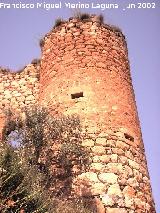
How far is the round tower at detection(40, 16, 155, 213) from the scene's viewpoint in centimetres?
700

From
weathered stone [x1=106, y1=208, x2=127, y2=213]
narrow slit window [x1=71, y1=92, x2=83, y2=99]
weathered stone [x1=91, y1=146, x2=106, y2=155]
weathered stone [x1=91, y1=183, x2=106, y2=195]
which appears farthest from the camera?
narrow slit window [x1=71, y1=92, x2=83, y2=99]

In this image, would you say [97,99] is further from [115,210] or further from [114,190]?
[115,210]

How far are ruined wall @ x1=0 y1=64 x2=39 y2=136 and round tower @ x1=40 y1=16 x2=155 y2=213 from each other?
0.61 meters

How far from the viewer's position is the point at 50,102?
338 inches

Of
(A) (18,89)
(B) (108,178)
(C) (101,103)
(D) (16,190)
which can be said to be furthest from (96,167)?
(A) (18,89)

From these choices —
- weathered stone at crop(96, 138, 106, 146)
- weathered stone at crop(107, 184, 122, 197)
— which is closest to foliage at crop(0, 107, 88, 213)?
weathered stone at crop(96, 138, 106, 146)

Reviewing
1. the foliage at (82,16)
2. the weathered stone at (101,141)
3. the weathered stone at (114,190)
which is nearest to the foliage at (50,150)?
the weathered stone at (101,141)

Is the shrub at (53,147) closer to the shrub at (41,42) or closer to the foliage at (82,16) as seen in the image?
the shrub at (41,42)

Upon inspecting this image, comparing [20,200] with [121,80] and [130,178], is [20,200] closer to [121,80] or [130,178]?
[130,178]

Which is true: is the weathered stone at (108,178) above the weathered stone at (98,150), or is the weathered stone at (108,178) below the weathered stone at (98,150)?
below

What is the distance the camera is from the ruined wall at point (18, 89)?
978 cm

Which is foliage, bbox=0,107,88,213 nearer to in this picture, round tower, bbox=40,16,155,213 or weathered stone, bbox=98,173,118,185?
round tower, bbox=40,16,155,213

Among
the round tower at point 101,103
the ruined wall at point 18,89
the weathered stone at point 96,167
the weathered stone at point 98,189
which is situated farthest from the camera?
the ruined wall at point 18,89

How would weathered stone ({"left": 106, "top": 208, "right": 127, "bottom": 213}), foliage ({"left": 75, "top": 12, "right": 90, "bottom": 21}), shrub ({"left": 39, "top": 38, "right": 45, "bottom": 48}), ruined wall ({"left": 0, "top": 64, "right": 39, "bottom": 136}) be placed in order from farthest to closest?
shrub ({"left": 39, "top": 38, "right": 45, "bottom": 48})
foliage ({"left": 75, "top": 12, "right": 90, "bottom": 21})
ruined wall ({"left": 0, "top": 64, "right": 39, "bottom": 136})
weathered stone ({"left": 106, "top": 208, "right": 127, "bottom": 213})
